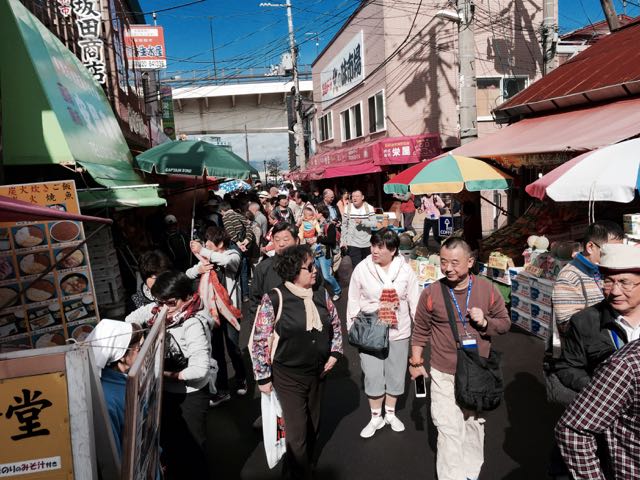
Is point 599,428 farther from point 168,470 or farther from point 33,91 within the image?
point 33,91

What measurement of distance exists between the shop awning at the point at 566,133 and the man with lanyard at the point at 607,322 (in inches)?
159

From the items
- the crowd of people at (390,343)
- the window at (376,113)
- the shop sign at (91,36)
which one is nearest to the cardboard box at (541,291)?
the crowd of people at (390,343)

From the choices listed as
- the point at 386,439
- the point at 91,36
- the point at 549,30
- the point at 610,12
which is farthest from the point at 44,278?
the point at 549,30

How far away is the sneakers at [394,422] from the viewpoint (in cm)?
405

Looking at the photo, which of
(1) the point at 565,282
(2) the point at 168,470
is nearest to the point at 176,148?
(2) the point at 168,470

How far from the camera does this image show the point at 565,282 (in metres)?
3.22

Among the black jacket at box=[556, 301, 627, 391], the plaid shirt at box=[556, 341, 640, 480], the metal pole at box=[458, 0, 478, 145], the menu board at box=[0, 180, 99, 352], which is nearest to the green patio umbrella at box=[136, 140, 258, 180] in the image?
the menu board at box=[0, 180, 99, 352]

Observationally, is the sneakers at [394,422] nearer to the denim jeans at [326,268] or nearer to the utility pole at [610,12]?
the denim jeans at [326,268]

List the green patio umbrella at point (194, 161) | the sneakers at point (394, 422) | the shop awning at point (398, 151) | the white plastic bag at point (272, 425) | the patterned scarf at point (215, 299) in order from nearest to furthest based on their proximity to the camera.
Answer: the white plastic bag at point (272, 425) < the sneakers at point (394, 422) < the patterned scarf at point (215, 299) < the green patio umbrella at point (194, 161) < the shop awning at point (398, 151)

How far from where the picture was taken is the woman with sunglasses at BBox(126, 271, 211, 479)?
2.89 meters

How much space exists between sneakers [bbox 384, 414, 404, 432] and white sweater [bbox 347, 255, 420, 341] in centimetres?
78

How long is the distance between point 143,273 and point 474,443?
10.3ft

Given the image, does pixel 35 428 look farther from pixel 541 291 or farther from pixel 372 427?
pixel 541 291

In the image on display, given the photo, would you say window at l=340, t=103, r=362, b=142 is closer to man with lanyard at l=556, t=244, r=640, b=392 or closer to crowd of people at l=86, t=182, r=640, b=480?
crowd of people at l=86, t=182, r=640, b=480
